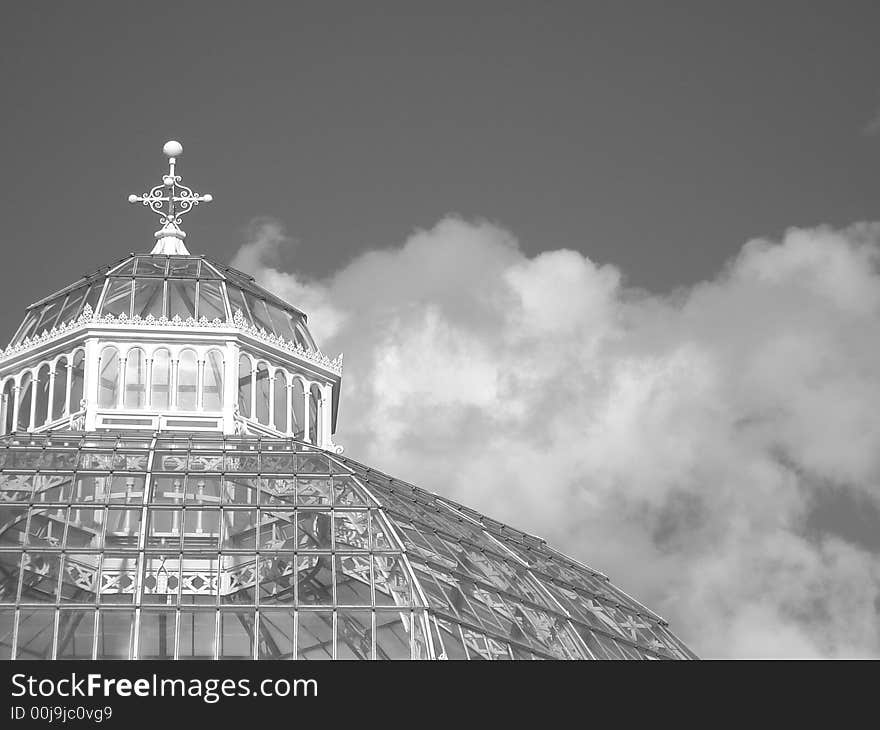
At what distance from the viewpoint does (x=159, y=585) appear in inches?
1634

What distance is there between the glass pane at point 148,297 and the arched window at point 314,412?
15.5 feet

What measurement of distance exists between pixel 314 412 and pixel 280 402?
4.62 feet

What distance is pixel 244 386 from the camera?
54.2 meters

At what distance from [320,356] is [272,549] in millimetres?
14063

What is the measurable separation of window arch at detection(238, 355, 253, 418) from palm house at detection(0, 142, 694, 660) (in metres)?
0.05

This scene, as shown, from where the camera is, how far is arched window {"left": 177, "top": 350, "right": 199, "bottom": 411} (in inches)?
2090

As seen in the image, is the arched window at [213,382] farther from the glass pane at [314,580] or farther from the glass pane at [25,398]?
the glass pane at [314,580]

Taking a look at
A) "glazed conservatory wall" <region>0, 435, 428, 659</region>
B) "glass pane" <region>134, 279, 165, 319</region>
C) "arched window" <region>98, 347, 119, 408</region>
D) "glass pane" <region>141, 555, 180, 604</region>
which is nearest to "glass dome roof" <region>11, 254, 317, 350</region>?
"glass pane" <region>134, 279, 165, 319</region>

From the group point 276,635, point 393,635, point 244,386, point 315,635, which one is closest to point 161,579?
point 276,635

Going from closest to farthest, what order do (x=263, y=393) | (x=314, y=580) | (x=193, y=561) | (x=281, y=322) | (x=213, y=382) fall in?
(x=314, y=580), (x=193, y=561), (x=213, y=382), (x=263, y=393), (x=281, y=322)

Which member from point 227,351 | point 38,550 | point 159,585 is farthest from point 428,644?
point 227,351

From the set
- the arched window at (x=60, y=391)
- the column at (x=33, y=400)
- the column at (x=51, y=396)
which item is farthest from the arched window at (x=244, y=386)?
the column at (x=33, y=400)

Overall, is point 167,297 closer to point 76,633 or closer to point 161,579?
point 161,579
